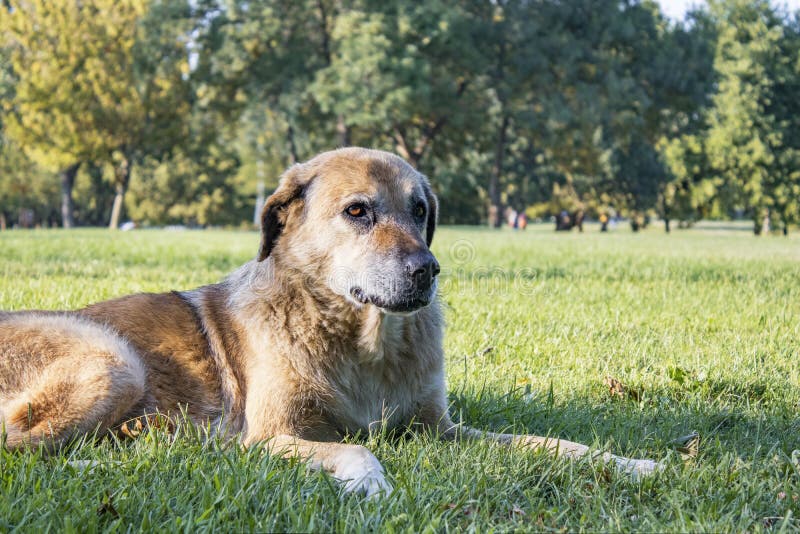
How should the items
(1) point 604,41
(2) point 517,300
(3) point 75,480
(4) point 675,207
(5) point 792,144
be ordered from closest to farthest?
1. (3) point 75,480
2. (2) point 517,300
3. (1) point 604,41
4. (5) point 792,144
5. (4) point 675,207

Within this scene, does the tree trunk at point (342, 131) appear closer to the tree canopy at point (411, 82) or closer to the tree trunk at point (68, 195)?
the tree canopy at point (411, 82)

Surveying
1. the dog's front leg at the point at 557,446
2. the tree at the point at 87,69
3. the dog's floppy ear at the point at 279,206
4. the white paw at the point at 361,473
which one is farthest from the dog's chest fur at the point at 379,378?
the tree at the point at 87,69

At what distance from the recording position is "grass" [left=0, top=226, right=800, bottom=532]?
2689 mm

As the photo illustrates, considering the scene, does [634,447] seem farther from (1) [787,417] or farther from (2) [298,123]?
(2) [298,123]

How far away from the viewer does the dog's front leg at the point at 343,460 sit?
3.00 metres

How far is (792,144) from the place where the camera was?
42.8 meters

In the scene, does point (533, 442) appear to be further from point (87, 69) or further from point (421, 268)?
point (87, 69)

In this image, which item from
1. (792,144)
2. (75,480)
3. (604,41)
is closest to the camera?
(75,480)

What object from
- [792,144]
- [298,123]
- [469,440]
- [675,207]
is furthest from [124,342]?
[675,207]

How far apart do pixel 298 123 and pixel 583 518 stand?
3761 cm

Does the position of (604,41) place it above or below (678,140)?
above

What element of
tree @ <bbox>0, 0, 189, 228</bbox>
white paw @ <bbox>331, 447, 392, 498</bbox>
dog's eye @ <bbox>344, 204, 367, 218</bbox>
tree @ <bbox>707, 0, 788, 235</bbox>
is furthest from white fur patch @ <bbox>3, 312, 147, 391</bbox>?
tree @ <bbox>707, 0, 788, 235</bbox>

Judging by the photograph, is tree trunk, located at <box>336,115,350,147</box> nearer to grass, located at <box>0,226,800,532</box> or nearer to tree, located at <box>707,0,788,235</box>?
tree, located at <box>707,0,788,235</box>

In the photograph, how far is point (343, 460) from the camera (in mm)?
3232
